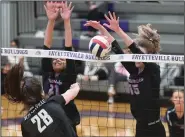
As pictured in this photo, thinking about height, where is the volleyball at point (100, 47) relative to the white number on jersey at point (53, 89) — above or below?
above

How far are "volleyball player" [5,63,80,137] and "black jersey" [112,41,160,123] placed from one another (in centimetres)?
125

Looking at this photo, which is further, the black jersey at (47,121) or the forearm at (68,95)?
the forearm at (68,95)

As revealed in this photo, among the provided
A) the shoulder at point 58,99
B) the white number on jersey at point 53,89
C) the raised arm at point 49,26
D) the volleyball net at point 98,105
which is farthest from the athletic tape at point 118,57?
the shoulder at point 58,99

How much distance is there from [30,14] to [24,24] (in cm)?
32

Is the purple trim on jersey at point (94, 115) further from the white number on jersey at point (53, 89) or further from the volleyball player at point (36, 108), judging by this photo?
the volleyball player at point (36, 108)

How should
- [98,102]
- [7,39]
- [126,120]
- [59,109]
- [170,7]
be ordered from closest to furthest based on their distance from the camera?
1. [59,109]
2. [126,120]
3. [98,102]
4. [170,7]
5. [7,39]

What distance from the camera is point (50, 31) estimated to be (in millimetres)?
4688

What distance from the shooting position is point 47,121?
3309mm

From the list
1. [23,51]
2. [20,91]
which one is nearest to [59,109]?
[20,91]

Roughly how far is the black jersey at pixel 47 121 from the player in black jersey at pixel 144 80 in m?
1.28

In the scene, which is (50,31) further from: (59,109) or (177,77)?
(177,77)

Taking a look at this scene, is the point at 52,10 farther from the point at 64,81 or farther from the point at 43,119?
the point at 43,119

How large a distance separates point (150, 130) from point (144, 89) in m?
0.40

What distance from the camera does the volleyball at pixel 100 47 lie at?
14.6 feet
